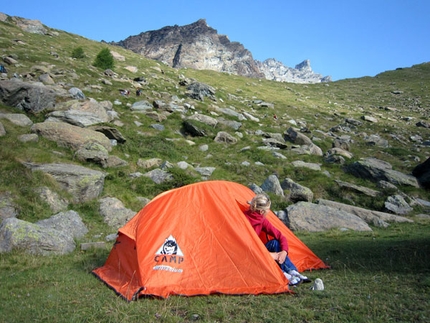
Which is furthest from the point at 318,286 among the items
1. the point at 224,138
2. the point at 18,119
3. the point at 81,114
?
the point at 224,138

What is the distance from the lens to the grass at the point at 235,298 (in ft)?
17.2

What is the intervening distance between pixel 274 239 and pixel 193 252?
193 cm

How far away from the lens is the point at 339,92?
222ft

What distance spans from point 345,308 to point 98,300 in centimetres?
432

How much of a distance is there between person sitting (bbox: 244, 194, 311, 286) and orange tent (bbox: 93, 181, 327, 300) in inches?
12.9

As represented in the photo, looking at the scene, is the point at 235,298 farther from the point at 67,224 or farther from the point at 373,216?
the point at 373,216

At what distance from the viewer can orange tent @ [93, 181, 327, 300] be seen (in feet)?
22.1

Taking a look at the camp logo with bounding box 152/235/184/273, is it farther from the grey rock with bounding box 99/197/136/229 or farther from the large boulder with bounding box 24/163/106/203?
the large boulder with bounding box 24/163/106/203

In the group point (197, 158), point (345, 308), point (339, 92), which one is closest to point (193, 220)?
point (345, 308)

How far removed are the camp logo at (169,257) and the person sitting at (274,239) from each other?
1894 millimetres

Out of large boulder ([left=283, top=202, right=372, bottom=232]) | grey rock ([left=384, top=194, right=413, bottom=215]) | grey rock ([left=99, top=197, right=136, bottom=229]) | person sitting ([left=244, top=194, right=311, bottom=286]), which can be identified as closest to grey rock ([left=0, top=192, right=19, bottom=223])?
grey rock ([left=99, top=197, right=136, bottom=229])

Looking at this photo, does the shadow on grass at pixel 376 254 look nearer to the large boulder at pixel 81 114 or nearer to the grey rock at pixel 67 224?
the grey rock at pixel 67 224

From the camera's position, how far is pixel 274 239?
783 cm

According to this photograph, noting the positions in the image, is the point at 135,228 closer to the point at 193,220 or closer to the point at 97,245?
the point at 193,220
